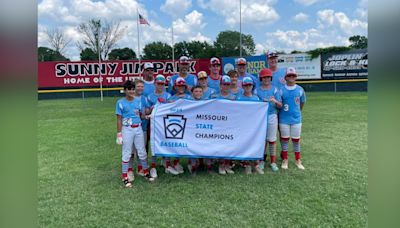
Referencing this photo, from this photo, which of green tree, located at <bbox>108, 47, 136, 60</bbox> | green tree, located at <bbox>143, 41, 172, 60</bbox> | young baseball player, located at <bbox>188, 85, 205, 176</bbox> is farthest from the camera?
green tree, located at <bbox>108, 47, 136, 60</bbox>

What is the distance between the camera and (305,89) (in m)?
26.7

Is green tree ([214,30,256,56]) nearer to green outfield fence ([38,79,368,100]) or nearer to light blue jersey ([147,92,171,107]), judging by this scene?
green outfield fence ([38,79,368,100])

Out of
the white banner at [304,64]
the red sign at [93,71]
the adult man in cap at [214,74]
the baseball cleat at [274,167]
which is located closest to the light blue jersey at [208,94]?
the adult man in cap at [214,74]

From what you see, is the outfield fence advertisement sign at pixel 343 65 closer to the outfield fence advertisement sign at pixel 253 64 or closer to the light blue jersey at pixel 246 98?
the outfield fence advertisement sign at pixel 253 64

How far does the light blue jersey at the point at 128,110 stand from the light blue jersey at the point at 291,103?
240 centimetres

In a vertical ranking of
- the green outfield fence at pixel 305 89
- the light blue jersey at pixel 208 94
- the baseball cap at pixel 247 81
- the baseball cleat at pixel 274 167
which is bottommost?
the baseball cleat at pixel 274 167

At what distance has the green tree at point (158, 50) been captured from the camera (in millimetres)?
50534

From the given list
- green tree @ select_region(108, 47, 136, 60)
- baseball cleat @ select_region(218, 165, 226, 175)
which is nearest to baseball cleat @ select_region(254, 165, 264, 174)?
baseball cleat @ select_region(218, 165, 226, 175)

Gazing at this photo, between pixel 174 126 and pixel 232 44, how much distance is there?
3984cm

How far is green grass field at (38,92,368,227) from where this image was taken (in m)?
3.78

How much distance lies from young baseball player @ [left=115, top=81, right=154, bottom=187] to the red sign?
22804 mm

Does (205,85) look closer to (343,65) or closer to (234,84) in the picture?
(234,84)
